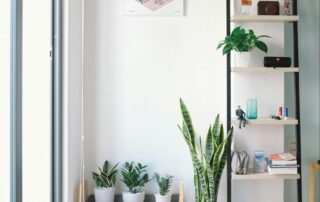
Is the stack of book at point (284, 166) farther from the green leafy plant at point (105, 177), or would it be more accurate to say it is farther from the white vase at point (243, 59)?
the green leafy plant at point (105, 177)

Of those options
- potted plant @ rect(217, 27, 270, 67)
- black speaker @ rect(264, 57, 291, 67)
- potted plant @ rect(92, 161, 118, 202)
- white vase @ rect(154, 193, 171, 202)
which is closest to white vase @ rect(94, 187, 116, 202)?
potted plant @ rect(92, 161, 118, 202)

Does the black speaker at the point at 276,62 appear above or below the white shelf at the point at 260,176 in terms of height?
above

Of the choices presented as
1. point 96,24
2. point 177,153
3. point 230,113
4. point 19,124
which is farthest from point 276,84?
point 19,124

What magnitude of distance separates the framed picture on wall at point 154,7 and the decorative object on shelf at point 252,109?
2.91ft

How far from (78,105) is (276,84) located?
1540mm

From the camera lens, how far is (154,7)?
2.66 metres

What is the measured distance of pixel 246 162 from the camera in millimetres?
2412

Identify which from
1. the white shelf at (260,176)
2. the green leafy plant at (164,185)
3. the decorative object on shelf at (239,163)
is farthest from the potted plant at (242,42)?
the green leafy plant at (164,185)

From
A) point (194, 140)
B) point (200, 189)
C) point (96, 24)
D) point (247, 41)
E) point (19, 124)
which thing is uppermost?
point (96, 24)

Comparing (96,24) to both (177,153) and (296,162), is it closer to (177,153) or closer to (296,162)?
(177,153)

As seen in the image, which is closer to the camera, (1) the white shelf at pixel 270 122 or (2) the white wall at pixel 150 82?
(1) the white shelf at pixel 270 122

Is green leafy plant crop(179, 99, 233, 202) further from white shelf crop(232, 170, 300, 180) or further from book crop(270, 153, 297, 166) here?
book crop(270, 153, 297, 166)

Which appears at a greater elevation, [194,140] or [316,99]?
[316,99]
